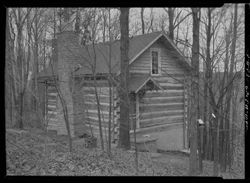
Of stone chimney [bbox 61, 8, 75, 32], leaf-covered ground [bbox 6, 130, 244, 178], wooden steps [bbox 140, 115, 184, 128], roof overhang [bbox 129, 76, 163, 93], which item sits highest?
stone chimney [bbox 61, 8, 75, 32]

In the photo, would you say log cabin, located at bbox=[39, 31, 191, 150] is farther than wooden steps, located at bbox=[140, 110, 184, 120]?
No

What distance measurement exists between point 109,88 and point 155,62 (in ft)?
5.33

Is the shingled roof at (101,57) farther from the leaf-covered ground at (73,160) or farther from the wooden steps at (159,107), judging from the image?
the leaf-covered ground at (73,160)

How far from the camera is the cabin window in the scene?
737 centimetres

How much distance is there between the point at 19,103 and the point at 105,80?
236 cm

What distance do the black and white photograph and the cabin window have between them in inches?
1.2

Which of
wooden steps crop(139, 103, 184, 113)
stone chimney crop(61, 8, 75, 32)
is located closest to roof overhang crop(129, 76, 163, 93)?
wooden steps crop(139, 103, 184, 113)

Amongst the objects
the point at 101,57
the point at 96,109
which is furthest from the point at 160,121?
the point at 101,57

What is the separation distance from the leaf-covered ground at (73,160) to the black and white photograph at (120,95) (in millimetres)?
24

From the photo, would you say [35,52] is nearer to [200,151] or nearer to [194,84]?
[194,84]

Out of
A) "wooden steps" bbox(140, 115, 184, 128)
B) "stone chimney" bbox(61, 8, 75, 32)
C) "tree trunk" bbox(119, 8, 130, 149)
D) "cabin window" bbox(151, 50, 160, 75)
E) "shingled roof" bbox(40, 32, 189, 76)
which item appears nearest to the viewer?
"stone chimney" bbox(61, 8, 75, 32)

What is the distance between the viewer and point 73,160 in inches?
220

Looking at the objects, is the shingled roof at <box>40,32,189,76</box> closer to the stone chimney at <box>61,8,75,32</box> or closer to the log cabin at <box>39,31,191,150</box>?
the log cabin at <box>39,31,191,150</box>
